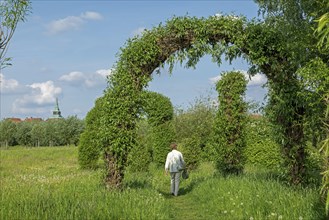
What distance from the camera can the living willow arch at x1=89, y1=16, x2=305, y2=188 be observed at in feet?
36.1

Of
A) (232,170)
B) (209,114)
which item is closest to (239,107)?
(232,170)

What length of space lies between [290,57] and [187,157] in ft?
36.1

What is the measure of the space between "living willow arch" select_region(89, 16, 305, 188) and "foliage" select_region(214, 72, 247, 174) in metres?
5.03

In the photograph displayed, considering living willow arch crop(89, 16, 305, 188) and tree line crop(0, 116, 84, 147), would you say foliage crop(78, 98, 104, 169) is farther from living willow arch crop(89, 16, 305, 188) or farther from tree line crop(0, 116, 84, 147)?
tree line crop(0, 116, 84, 147)

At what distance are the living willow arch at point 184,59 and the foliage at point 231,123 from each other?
5.03 meters

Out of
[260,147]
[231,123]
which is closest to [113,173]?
[231,123]

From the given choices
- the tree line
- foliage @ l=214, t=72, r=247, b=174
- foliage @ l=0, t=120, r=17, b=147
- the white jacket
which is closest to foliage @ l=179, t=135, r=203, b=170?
foliage @ l=214, t=72, r=247, b=174

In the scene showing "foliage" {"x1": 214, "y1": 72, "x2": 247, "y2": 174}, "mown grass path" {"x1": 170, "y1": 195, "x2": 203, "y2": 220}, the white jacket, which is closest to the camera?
"mown grass path" {"x1": 170, "y1": 195, "x2": 203, "y2": 220}

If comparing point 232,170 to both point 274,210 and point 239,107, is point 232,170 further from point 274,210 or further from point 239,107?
point 274,210

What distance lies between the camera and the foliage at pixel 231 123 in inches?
638

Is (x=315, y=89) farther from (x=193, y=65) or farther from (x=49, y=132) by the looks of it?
(x=49, y=132)

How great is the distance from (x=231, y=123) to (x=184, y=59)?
605 cm

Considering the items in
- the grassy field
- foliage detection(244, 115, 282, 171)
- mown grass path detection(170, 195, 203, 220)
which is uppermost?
foliage detection(244, 115, 282, 171)

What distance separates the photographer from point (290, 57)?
10.8 m
